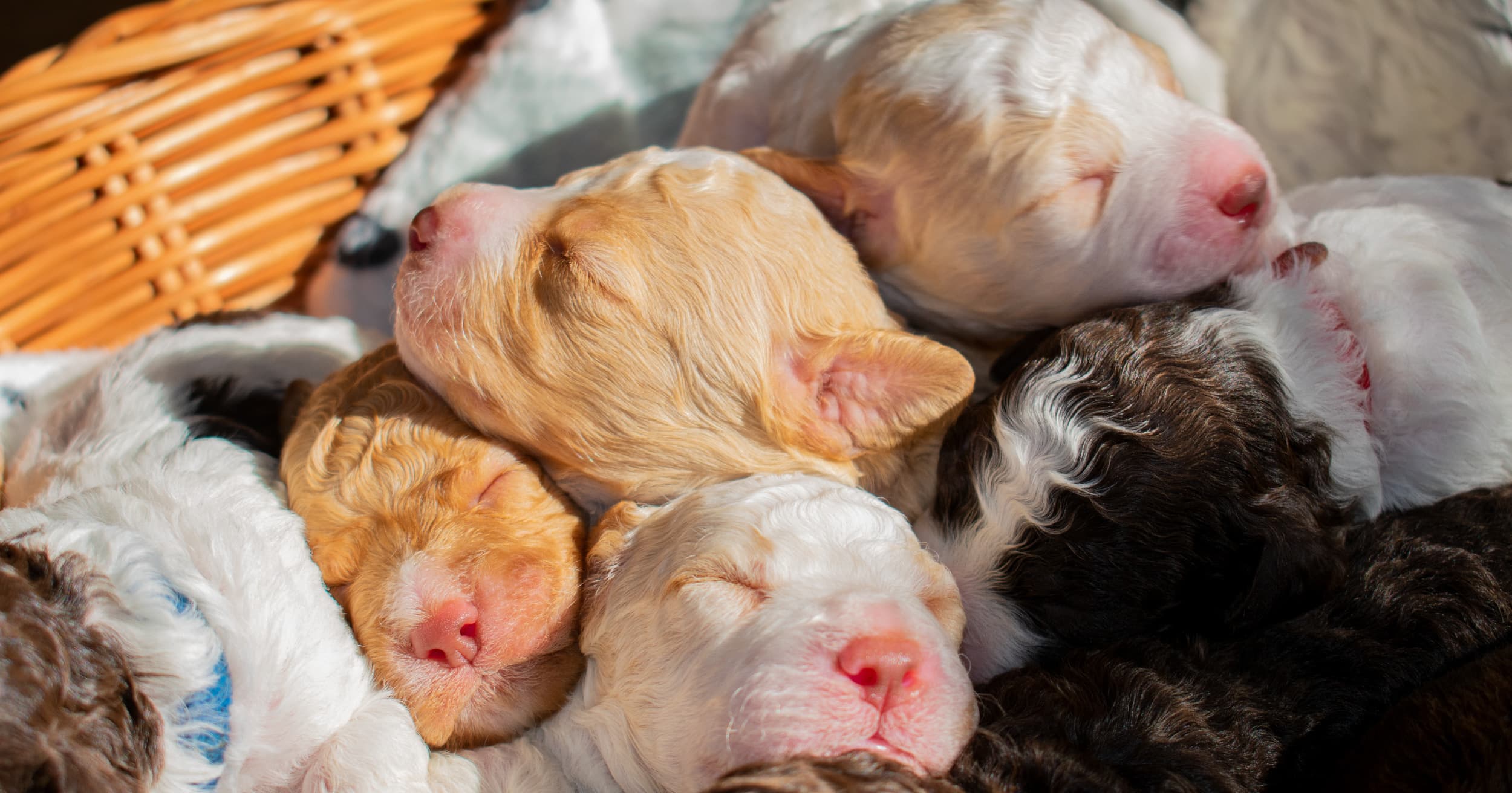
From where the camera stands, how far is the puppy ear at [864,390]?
164cm

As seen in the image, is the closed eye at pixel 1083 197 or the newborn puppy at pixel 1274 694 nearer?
the newborn puppy at pixel 1274 694

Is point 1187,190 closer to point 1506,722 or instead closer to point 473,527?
point 1506,722

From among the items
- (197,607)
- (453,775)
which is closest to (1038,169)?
(453,775)

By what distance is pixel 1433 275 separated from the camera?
181cm

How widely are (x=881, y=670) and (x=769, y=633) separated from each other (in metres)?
0.14

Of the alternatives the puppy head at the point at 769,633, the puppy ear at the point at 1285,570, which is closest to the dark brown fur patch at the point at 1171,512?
the puppy ear at the point at 1285,570

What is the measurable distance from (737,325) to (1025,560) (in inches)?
20.4

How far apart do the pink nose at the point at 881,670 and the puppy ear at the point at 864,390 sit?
42 cm

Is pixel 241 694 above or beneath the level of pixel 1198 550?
above

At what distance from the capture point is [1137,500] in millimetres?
1519

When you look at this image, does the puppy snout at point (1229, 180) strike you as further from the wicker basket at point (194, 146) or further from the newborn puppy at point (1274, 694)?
the wicker basket at point (194, 146)

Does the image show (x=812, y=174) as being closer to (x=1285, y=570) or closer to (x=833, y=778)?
(x=1285, y=570)

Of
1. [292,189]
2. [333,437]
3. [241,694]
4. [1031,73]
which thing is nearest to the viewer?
[241,694]

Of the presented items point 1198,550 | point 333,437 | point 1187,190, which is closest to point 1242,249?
point 1187,190
